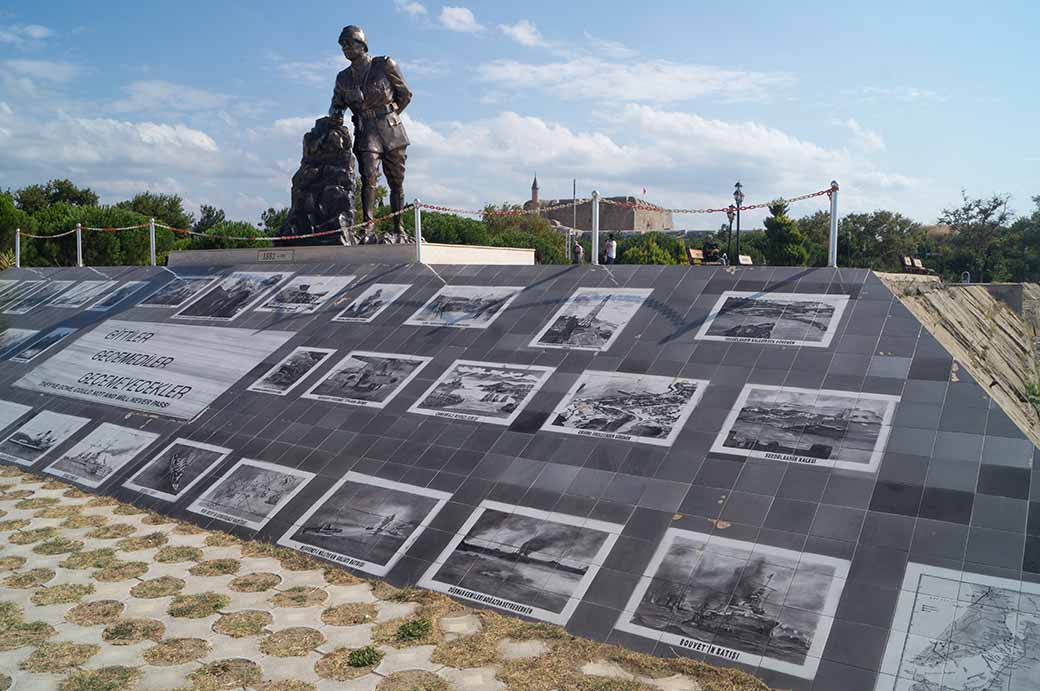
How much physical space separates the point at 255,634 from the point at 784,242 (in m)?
31.5

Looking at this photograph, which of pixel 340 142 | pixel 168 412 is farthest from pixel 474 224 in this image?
pixel 168 412

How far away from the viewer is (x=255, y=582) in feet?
20.2

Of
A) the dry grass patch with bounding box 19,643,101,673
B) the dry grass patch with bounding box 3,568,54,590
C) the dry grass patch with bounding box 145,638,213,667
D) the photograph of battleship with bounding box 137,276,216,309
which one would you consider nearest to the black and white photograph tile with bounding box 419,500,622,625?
the dry grass patch with bounding box 145,638,213,667

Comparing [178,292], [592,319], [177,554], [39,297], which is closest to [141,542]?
[177,554]

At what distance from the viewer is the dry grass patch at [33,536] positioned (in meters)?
7.23

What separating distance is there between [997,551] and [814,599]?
126 centimetres

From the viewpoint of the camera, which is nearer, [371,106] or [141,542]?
[141,542]

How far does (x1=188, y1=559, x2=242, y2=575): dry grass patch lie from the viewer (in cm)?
638

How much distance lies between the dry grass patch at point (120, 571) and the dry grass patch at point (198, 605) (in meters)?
0.76

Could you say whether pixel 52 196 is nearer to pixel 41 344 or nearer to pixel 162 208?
pixel 162 208

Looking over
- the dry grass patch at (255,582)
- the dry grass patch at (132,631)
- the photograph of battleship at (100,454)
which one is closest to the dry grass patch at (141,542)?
the dry grass patch at (255,582)

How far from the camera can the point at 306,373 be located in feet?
32.7

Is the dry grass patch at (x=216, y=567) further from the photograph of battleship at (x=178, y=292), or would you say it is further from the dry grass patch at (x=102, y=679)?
the photograph of battleship at (x=178, y=292)

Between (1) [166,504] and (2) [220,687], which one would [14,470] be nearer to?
(1) [166,504]
